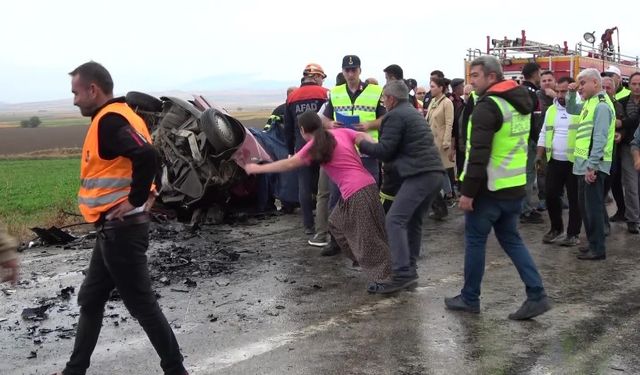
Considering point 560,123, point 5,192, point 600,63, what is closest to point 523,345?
point 560,123

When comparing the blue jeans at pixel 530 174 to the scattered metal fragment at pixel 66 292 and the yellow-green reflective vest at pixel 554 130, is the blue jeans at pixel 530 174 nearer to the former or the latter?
the yellow-green reflective vest at pixel 554 130

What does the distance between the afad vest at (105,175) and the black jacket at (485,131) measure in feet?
7.44

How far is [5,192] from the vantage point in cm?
1923

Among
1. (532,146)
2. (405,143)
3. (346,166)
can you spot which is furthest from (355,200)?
(532,146)

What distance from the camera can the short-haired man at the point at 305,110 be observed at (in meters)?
7.93

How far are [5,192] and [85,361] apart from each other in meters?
16.9

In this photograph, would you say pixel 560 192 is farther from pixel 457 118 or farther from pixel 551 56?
pixel 551 56

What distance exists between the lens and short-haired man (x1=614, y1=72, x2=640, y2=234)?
807 centimetres

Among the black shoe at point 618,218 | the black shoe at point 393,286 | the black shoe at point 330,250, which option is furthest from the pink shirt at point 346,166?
the black shoe at point 618,218

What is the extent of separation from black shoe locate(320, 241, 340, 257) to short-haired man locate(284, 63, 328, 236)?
98 centimetres

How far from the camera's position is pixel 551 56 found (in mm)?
16922

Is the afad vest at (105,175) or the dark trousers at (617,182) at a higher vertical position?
the afad vest at (105,175)

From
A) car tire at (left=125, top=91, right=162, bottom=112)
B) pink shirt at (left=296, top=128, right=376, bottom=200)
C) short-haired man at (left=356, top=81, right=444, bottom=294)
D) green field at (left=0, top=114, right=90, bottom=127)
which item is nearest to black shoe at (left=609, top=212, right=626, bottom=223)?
short-haired man at (left=356, top=81, right=444, bottom=294)

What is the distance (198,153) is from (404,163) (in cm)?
355
